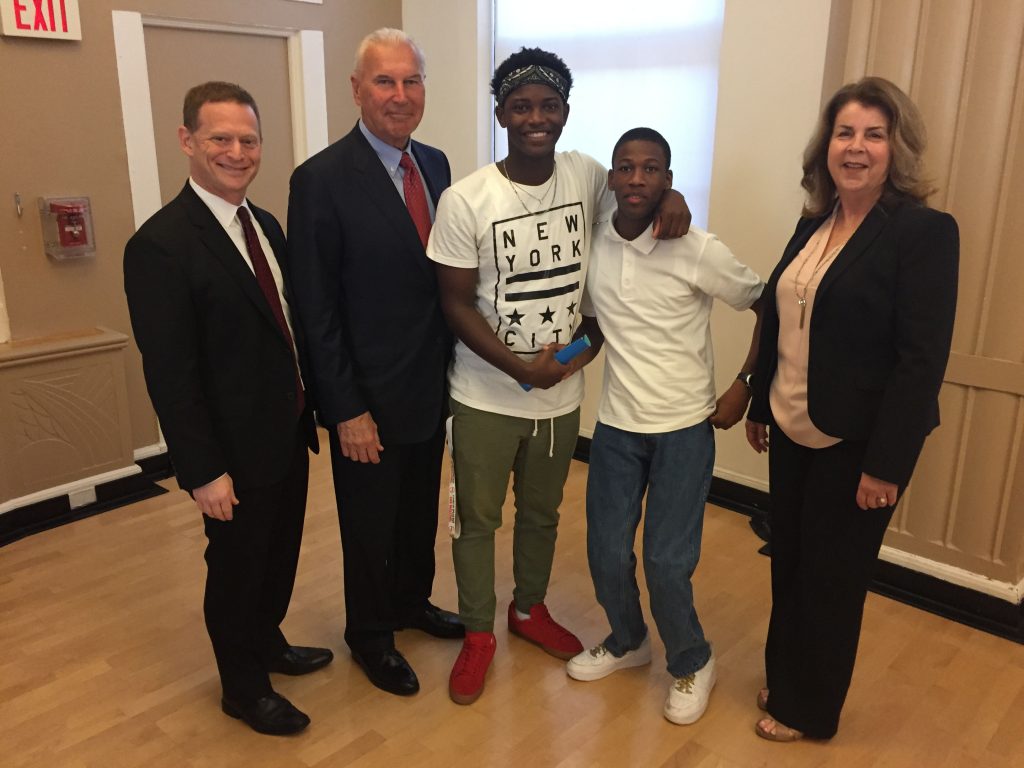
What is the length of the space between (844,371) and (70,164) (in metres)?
2.95

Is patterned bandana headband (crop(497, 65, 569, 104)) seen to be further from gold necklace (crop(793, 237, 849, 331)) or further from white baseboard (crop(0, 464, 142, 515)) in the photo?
white baseboard (crop(0, 464, 142, 515))

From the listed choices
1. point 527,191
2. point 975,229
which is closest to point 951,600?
point 975,229

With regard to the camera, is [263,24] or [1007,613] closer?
[1007,613]

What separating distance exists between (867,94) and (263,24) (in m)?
2.93

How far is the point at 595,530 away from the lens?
221 centimetres

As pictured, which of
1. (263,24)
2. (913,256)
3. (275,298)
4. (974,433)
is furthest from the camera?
(263,24)

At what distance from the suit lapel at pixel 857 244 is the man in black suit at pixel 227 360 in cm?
122

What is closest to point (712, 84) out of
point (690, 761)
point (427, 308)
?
point (427, 308)

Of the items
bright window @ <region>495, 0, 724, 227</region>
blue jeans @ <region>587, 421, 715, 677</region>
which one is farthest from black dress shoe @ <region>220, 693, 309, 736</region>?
bright window @ <region>495, 0, 724, 227</region>

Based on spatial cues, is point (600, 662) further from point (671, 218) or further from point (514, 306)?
point (671, 218)

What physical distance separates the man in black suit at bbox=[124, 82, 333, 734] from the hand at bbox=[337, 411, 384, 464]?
0.11 m

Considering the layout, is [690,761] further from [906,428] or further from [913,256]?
[913,256]

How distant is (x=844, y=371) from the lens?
6.04 feet

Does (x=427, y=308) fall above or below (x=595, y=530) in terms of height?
above
